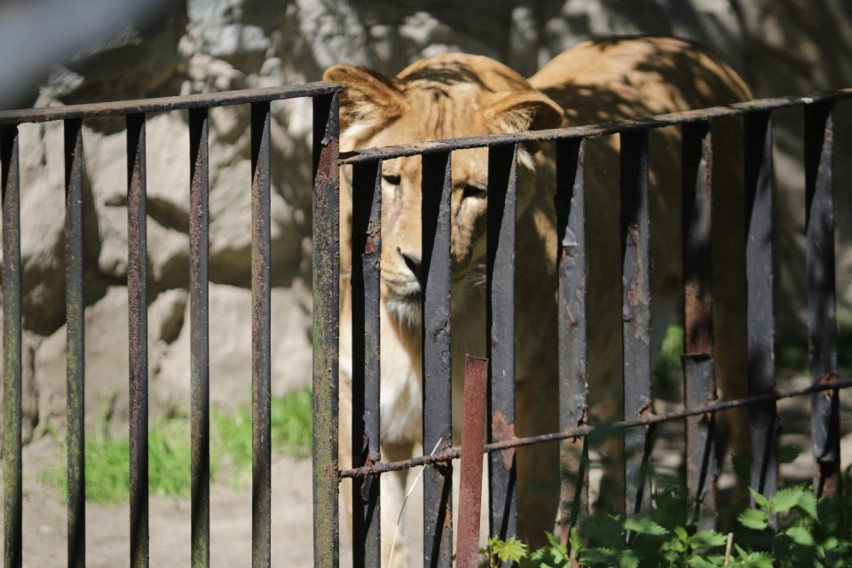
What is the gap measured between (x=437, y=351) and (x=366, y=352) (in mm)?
182

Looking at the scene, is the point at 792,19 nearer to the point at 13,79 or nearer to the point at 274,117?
the point at 274,117

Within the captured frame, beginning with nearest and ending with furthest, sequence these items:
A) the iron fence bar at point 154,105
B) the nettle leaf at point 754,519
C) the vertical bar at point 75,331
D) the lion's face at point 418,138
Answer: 1. the iron fence bar at point 154,105
2. the vertical bar at point 75,331
3. the nettle leaf at point 754,519
4. the lion's face at point 418,138

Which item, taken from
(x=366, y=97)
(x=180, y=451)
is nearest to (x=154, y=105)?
(x=366, y=97)

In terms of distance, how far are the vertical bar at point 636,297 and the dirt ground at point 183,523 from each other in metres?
1.80

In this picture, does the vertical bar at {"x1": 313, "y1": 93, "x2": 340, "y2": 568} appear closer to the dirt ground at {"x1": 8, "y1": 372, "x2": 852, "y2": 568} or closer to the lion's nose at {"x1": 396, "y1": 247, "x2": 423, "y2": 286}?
the lion's nose at {"x1": 396, "y1": 247, "x2": 423, "y2": 286}

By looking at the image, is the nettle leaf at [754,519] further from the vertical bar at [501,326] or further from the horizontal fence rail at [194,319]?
the horizontal fence rail at [194,319]

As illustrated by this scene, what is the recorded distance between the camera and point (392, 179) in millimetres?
3588

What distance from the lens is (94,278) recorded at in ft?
18.4

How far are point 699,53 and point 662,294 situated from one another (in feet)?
3.48

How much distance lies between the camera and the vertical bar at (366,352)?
251cm

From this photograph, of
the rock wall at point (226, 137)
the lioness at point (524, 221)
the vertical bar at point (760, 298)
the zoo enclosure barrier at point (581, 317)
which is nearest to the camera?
the zoo enclosure barrier at point (581, 317)

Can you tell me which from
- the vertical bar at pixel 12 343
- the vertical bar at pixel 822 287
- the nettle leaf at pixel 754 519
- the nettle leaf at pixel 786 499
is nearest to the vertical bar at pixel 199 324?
the vertical bar at pixel 12 343

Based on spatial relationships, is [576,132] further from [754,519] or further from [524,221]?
[524,221]

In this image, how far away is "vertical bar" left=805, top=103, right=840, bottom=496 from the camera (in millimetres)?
3189
